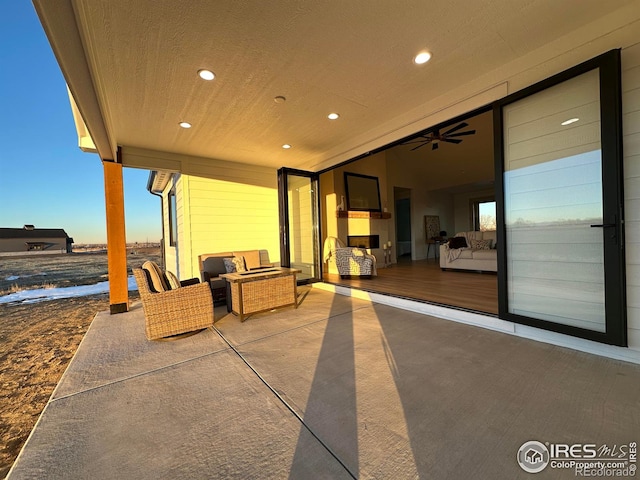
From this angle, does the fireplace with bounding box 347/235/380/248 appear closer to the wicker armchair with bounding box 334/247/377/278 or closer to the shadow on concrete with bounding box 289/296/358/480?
the wicker armchair with bounding box 334/247/377/278

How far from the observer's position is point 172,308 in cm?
273

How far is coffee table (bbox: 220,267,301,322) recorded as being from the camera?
331cm

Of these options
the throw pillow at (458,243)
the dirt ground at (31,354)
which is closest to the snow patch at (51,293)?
the dirt ground at (31,354)

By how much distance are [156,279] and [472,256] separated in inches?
259

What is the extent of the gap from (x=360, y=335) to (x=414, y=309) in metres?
1.21

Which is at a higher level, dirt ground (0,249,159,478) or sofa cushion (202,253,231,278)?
sofa cushion (202,253,231,278)

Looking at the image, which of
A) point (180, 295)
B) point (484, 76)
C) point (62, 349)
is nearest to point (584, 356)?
point (484, 76)

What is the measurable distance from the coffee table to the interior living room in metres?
1.53

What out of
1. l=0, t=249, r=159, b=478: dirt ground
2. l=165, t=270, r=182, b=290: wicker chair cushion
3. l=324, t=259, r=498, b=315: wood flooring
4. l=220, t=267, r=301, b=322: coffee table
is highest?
l=165, t=270, r=182, b=290: wicker chair cushion

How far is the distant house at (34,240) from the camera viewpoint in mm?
16484

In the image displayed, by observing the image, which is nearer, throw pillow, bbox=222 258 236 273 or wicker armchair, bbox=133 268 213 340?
wicker armchair, bbox=133 268 213 340

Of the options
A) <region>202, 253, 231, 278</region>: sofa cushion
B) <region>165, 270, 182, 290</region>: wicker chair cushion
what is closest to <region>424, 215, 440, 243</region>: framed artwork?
<region>202, 253, 231, 278</region>: sofa cushion

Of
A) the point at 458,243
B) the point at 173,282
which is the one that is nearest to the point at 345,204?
the point at 458,243

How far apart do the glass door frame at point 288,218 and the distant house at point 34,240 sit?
67.1 feet
